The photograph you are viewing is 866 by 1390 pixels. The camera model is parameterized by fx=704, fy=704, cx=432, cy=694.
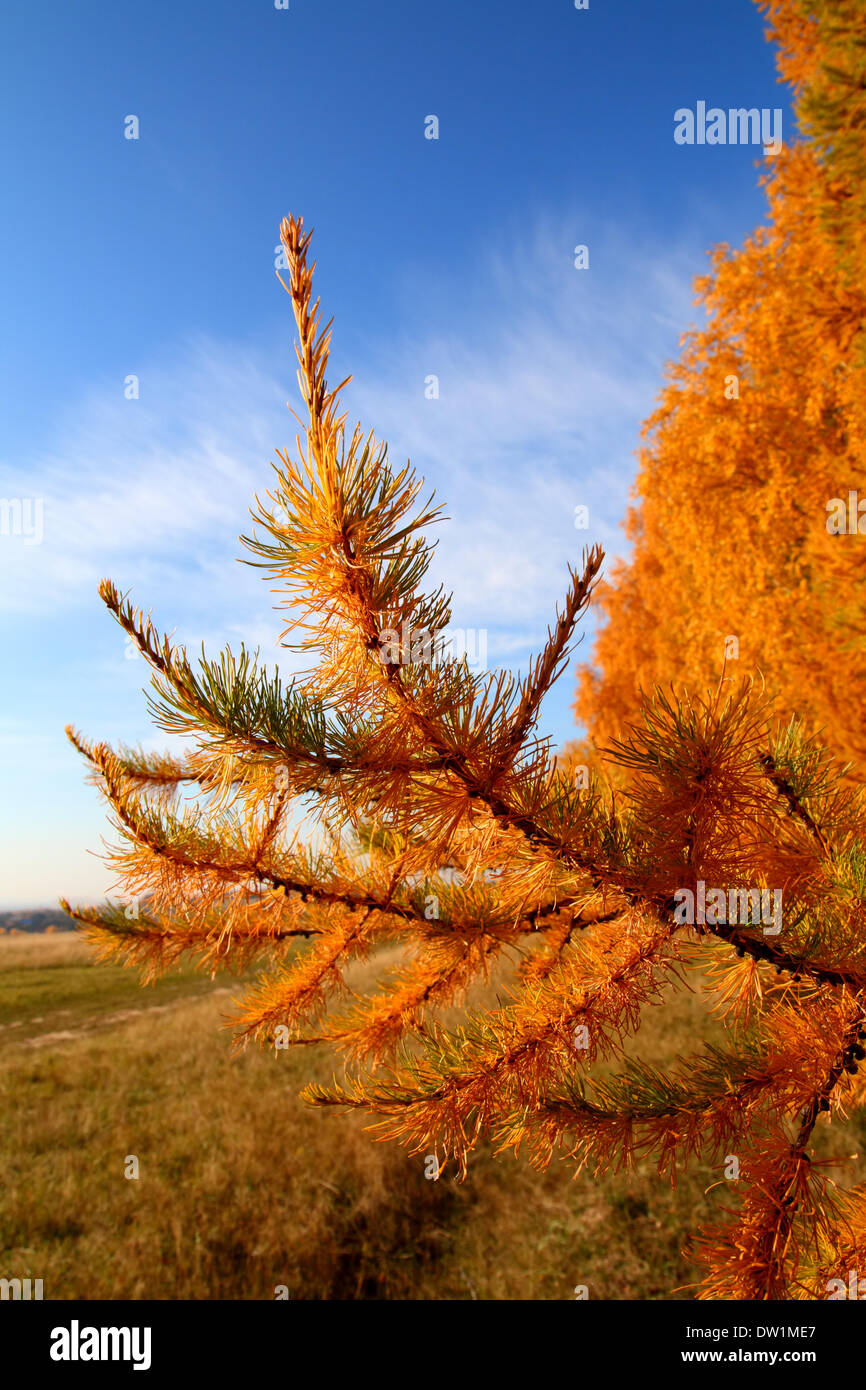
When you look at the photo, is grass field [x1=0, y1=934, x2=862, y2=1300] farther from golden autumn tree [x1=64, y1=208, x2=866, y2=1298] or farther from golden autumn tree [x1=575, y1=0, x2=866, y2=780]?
golden autumn tree [x1=575, y1=0, x2=866, y2=780]

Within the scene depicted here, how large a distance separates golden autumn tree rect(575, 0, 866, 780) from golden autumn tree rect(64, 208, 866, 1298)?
14.8 ft

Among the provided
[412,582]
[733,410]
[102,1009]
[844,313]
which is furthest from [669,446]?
[102,1009]

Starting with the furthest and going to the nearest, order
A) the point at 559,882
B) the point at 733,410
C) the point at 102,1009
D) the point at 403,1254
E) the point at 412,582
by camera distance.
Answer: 1. the point at 102,1009
2. the point at 733,410
3. the point at 403,1254
4. the point at 559,882
5. the point at 412,582

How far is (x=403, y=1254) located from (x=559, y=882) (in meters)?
5.82

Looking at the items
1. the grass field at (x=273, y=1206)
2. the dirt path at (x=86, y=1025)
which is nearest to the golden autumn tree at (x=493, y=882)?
the grass field at (x=273, y=1206)

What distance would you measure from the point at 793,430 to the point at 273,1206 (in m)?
9.22

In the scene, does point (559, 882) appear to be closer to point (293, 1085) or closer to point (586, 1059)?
point (586, 1059)

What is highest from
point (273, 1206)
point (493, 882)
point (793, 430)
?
point (793, 430)

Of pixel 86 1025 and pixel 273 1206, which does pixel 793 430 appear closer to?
pixel 273 1206

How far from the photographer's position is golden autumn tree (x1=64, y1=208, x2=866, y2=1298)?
115 cm

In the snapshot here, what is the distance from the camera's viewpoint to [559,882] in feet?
4.72

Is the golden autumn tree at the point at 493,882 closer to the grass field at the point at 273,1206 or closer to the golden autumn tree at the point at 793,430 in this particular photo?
the grass field at the point at 273,1206

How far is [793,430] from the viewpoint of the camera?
7.89m

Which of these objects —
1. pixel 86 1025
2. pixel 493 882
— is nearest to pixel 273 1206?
pixel 493 882
